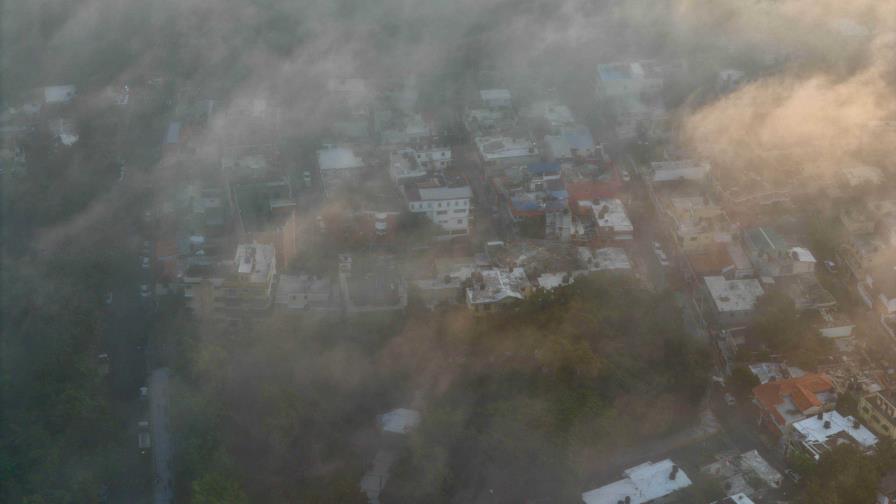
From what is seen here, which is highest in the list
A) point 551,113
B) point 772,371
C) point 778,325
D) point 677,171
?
point 551,113

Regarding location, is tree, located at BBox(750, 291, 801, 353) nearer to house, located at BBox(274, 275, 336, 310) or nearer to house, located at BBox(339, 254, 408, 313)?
house, located at BBox(339, 254, 408, 313)

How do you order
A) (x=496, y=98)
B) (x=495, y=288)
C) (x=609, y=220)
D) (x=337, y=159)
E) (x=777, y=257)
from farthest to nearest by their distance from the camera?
(x=496, y=98), (x=337, y=159), (x=609, y=220), (x=777, y=257), (x=495, y=288)

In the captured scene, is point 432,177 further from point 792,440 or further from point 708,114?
point 792,440

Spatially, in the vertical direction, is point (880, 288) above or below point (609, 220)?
below

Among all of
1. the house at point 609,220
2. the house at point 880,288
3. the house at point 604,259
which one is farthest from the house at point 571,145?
the house at point 880,288

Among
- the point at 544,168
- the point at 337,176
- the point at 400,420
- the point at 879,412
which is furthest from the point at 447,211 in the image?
the point at 879,412

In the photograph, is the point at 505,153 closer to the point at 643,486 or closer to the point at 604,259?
the point at 604,259
